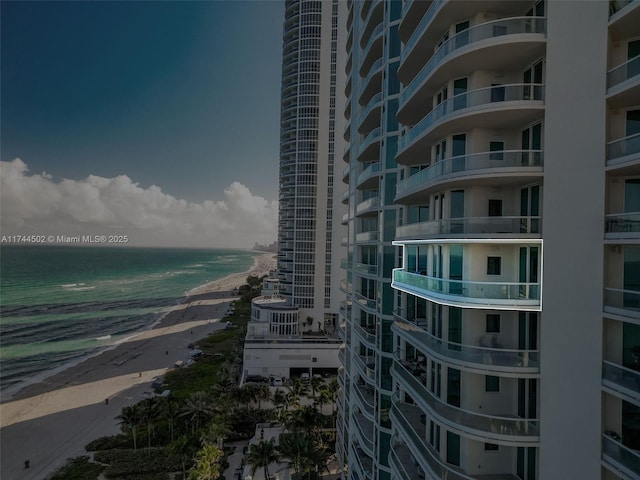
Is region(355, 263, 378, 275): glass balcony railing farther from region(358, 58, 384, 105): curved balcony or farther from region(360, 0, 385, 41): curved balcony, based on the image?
region(360, 0, 385, 41): curved balcony

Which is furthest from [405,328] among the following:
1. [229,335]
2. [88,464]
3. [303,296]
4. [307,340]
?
[229,335]

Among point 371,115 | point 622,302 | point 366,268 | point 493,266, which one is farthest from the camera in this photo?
point 366,268

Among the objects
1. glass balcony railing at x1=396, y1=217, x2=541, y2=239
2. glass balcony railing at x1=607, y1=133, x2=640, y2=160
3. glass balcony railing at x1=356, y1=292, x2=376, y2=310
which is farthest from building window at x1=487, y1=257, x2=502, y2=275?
glass balcony railing at x1=356, y1=292, x2=376, y2=310

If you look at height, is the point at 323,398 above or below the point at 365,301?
below

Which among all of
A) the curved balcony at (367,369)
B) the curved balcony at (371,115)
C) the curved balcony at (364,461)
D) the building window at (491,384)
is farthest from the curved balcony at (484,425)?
the curved balcony at (371,115)

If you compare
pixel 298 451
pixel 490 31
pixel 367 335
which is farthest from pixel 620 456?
pixel 298 451

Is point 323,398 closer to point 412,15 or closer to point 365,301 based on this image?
point 365,301
